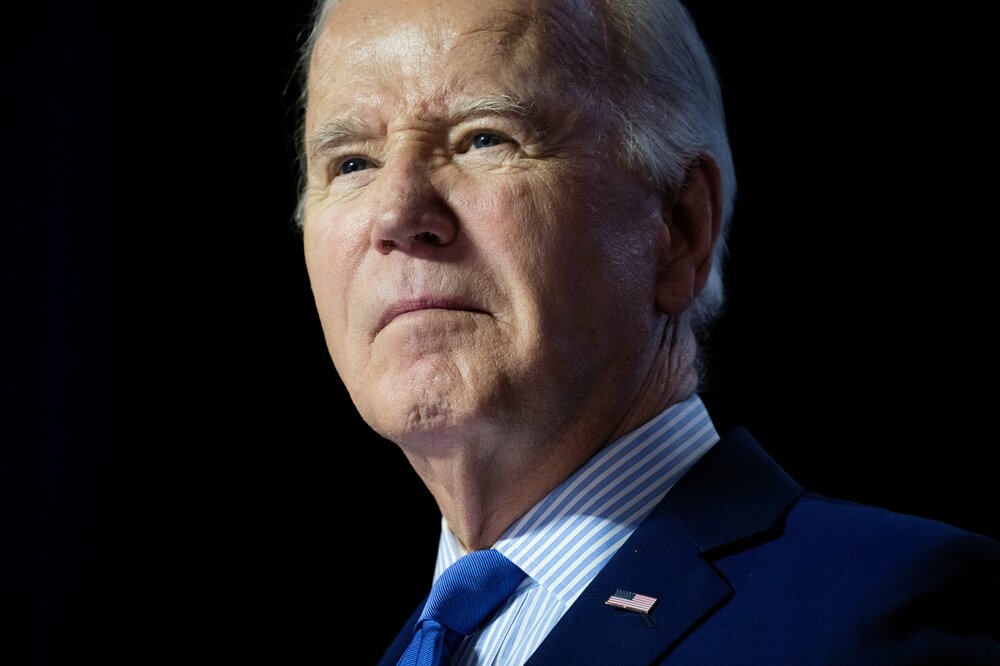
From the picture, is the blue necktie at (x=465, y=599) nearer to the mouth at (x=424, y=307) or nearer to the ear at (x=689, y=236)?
the mouth at (x=424, y=307)

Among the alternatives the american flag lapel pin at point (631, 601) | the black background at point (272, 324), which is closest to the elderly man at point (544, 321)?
the american flag lapel pin at point (631, 601)

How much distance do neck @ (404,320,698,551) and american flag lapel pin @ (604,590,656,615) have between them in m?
0.28

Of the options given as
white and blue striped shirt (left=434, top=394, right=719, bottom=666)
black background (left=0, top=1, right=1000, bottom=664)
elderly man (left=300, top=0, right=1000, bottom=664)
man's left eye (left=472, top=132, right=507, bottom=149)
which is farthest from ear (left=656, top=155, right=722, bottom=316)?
black background (left=0, top=1, right=1000, bottom=664)

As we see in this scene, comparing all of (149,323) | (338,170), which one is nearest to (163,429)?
(149,323)

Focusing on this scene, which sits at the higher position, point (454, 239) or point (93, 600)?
point (454, 239)

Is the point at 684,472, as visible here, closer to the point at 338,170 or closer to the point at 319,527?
the point at 338,170

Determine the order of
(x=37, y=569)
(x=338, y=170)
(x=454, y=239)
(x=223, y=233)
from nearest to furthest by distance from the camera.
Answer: (x=454, y=239) < (x=338, y=170) < (x=37, y=569) < (x=223, y=233)

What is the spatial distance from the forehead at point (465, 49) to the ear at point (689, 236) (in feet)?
0.98

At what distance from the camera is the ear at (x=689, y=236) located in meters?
2.07

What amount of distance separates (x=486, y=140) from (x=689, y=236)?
427 mm

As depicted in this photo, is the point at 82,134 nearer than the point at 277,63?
Yes

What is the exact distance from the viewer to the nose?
187cm

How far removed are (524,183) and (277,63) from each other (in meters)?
1.59

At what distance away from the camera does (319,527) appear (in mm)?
3252
